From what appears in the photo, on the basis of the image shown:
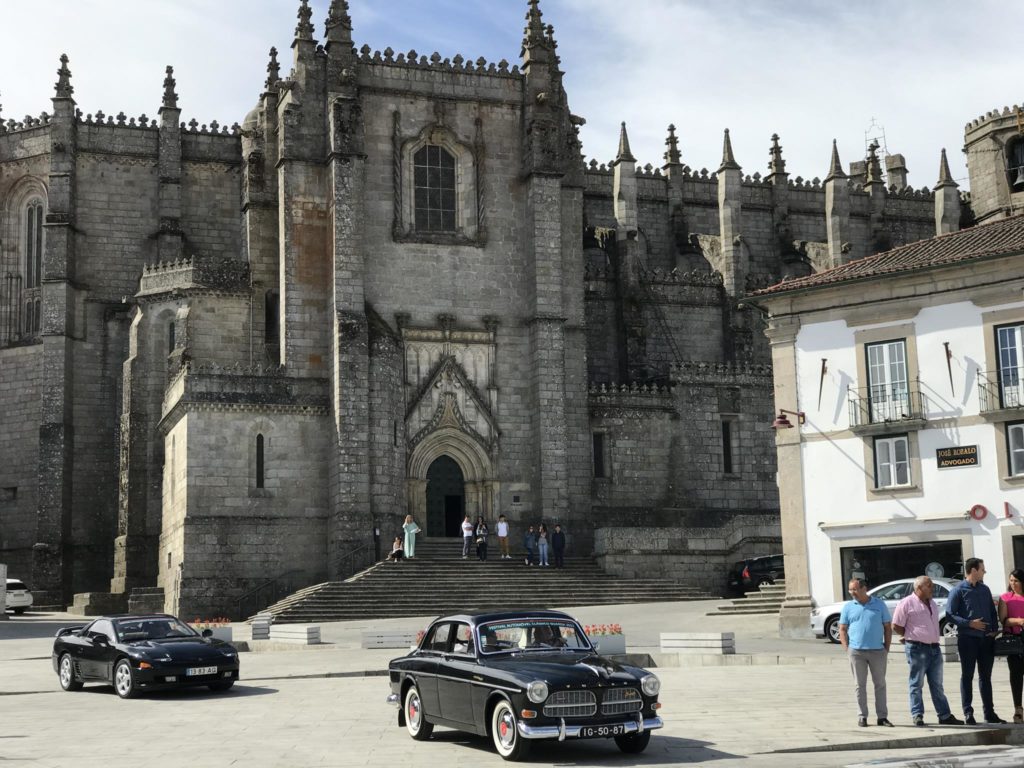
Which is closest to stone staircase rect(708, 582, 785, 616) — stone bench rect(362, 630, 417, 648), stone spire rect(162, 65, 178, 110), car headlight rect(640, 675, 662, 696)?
stone bench rect(362, 630, 417, 648)

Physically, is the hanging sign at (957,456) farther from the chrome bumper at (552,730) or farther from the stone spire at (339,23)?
the stone spire at (339,23)

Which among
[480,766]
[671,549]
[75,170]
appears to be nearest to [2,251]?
[75,170]

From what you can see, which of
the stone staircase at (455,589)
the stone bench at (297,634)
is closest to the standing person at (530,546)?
the stone staircase at (455,589)

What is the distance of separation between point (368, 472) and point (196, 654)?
2222cm

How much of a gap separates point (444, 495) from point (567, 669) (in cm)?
3116

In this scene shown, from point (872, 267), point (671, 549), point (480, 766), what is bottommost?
point (480, 766)

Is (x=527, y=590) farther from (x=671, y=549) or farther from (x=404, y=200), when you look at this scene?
(x=404, y=200)

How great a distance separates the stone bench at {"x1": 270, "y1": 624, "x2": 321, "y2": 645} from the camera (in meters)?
28.7

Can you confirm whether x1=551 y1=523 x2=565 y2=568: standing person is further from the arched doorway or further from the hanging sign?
the hanging sign

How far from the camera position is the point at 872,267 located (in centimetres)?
3036

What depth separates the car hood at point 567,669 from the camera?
45.0 feet

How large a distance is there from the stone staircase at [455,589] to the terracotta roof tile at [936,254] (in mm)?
12674

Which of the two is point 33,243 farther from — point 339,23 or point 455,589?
point 455,589

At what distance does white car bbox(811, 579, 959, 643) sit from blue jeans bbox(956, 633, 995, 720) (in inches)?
311
